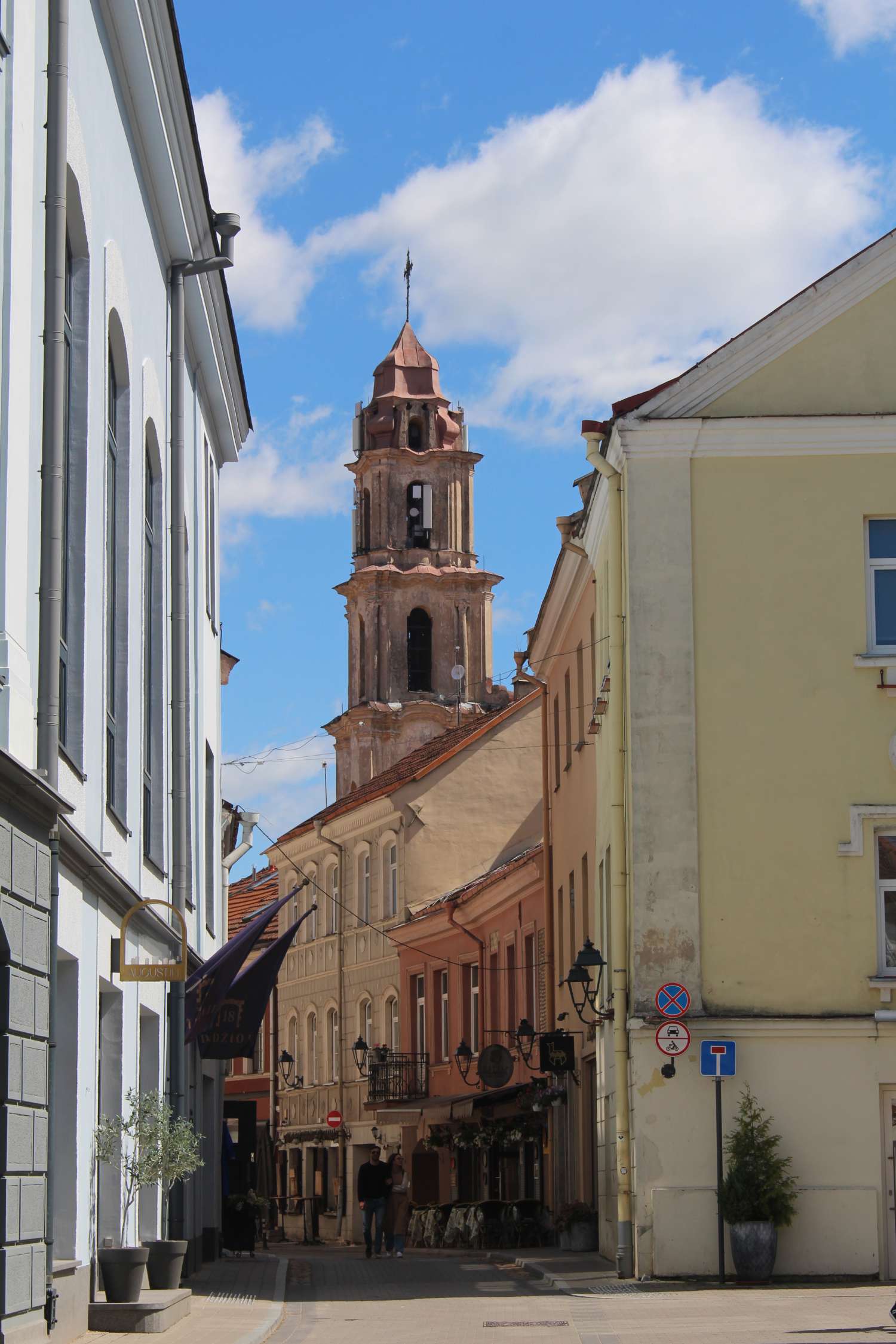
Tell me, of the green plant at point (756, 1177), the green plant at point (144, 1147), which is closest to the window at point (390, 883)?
the green plant at point (756, 1177)

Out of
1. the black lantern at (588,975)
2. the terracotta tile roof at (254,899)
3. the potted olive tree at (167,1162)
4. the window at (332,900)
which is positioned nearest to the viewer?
the potted olive tree at (167,1162)

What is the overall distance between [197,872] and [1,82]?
573 inches

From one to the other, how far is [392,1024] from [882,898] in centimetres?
2668

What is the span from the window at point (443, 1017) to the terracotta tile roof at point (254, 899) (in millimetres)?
13403

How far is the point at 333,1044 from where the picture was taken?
2018 inches

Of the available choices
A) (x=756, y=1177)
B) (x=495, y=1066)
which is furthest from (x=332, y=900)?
(x=756, y=1177)

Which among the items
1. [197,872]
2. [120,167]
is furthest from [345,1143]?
[120,167]

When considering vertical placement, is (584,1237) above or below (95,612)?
below

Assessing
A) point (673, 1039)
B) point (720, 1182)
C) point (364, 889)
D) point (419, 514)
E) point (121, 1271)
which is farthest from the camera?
point (419, 514)

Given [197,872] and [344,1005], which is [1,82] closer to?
[197,872]

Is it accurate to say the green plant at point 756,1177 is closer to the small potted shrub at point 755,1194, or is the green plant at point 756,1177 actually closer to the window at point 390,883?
the small potted shrub at point 755,1194

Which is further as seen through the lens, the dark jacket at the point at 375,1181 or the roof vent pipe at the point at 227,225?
the dark jacket at the point at 375,1181

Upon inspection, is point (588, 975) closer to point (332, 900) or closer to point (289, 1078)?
point (332, 900)

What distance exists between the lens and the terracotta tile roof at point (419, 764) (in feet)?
151
